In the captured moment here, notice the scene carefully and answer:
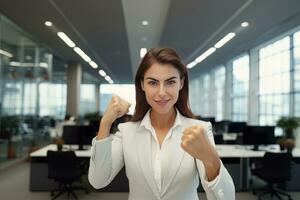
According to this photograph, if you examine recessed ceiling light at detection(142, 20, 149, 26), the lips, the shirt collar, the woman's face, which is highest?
recessed ceiling light at detection(142, 20, 149, 26)

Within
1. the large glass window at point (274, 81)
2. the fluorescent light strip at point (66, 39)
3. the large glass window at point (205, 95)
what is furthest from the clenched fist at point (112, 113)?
the large glass window at point (205, 95)

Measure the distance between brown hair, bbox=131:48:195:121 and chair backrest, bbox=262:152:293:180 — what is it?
453cm

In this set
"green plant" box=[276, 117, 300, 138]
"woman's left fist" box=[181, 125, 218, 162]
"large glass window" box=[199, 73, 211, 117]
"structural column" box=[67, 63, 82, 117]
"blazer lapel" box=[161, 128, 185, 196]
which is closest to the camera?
"woman's left fist" box=[181, 125, 218, 162]

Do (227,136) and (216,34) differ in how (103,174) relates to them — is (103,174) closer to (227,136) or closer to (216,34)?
(216,34)

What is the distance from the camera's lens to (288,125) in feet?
22.6

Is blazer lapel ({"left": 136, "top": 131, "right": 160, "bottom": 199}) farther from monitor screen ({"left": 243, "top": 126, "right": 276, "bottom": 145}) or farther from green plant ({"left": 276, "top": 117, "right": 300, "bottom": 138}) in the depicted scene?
green plant ({"left": 276, "top": 117, "right": 300, "bottom": 138})

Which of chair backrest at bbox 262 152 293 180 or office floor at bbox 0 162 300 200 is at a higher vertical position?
chair backrest at bbox 262 152 293 180

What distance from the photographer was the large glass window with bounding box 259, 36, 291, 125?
9352 millimetres

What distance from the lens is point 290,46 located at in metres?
9.18

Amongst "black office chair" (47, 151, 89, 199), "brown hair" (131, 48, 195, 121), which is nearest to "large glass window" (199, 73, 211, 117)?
"black office chair" (47, 151, 89, 199)

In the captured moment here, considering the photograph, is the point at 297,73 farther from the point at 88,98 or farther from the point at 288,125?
the point at 88,98

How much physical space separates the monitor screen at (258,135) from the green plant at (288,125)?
728 millimetres

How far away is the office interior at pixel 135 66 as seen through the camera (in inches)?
242

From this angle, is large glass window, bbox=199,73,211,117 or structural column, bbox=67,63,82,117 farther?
large glass window, bbox=199,73,211,117
